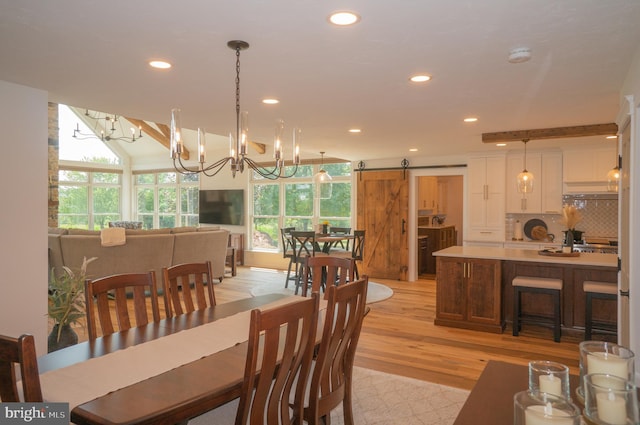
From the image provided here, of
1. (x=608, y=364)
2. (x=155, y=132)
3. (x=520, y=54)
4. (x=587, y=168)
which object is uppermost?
(x=155, y=132)

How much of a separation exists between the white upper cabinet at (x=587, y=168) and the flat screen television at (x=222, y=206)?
6603 millimetres

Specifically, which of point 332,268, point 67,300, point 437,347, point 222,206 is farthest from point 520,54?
point 222,206

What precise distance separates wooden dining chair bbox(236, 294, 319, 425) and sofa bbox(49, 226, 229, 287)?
5.04 m

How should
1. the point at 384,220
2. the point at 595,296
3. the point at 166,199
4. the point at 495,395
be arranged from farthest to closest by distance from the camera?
the point at 166,199 < the point at 384,220 < the point at 595,296 < the point at 495,395

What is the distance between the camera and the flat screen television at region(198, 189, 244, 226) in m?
10.1

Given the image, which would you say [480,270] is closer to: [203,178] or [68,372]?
[68,372]

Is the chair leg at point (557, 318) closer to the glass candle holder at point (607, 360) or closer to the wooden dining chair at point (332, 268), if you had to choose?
the wooden dining chair at point (332, 268)

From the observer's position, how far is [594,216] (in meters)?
6.90

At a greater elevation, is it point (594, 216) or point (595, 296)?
point (594, 216)

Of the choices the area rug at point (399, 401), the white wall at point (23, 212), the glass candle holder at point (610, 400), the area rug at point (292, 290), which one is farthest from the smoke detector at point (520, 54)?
the area rug at point (292, 290)

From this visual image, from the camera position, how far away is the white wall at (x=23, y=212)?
3385 mm

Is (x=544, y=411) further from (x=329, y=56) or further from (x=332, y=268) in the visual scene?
(x=332, y=268)

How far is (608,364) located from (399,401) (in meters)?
2.26

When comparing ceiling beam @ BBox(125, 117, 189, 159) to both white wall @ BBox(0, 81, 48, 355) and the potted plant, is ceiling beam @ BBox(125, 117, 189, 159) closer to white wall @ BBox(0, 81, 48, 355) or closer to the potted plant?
white wall @ BBox(0, 81, 48, 355)
